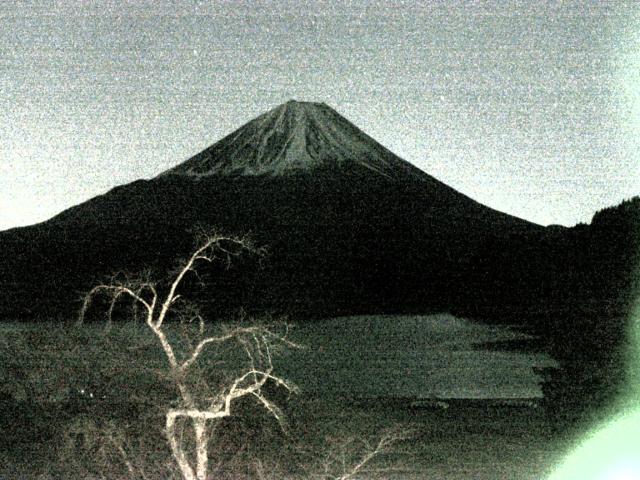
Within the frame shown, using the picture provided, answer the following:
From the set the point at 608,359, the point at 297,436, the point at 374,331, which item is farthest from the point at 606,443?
the point at 374,331

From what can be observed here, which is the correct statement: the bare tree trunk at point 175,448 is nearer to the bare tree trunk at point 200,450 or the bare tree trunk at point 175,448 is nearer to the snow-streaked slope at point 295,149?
the bare tree trunk at point 200,450

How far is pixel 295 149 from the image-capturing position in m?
135

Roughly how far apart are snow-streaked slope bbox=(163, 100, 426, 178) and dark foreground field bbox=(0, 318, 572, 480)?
108m

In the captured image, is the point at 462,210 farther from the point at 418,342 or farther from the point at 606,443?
the point at 606,443

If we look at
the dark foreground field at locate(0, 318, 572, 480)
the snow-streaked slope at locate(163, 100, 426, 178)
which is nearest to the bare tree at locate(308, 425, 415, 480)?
the dark foreground field at locate(0, 318, 572, 480)

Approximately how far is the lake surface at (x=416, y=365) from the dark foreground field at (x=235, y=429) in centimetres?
255

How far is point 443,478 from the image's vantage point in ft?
44.8

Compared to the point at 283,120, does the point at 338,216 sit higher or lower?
lower

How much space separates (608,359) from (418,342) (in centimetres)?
2825

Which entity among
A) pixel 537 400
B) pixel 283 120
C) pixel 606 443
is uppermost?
pixel 283 120

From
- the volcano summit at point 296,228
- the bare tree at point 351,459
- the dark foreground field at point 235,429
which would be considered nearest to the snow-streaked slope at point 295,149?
the volcano summit at point 296,228

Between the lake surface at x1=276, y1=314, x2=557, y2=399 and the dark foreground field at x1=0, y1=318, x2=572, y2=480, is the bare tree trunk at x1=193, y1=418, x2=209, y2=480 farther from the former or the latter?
the lake surface at x1=276, y1=314, x2=557, y2=399

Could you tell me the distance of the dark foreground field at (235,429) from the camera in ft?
45.1

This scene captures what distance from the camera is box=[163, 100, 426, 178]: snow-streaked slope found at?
132500 mm
